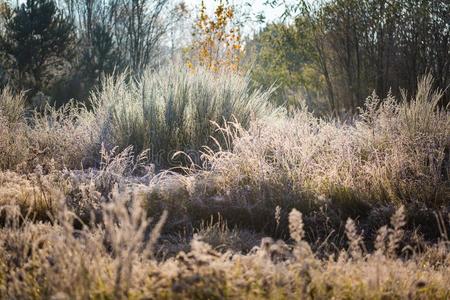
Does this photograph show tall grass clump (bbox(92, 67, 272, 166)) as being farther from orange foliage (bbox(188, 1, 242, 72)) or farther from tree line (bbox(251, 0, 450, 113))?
orange foliage (bbox(188, 1, 242, 72))

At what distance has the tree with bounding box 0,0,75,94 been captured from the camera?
19484mm

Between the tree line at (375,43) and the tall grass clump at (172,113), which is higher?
the tree line at (375,43)

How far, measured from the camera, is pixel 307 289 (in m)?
2.39

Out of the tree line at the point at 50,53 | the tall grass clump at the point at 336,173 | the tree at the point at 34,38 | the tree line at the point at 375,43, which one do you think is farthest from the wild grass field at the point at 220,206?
the tree at the point at 34,38

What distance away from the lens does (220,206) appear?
16.6ft

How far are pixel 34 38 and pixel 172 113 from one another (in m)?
14.1

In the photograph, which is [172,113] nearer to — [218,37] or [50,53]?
[218,37]

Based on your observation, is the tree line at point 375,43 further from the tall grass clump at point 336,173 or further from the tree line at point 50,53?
the tree line at point 50,53

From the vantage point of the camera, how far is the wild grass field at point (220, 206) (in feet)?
7.99

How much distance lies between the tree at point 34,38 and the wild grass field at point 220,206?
1019 cm

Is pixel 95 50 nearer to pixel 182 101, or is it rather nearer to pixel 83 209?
pixel 182 101

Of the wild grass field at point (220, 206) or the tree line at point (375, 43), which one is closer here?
the wild grass field at point (220, 206)

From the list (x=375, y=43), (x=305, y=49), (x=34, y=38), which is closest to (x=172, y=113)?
(x=375, y=43)

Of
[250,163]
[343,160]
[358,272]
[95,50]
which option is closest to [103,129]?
[250,163]
